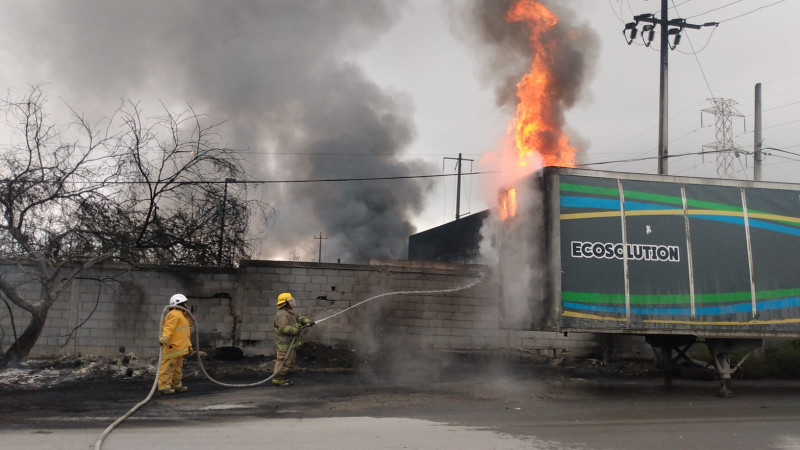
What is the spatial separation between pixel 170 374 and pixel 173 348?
0.38 metres

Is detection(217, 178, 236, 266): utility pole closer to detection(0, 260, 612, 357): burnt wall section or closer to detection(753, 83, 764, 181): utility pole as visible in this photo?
detection(0, 260, 612, 357): burnt wall section

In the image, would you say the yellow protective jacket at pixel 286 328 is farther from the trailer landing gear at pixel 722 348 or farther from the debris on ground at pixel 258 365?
the trailer landing gear at pixel 722 348

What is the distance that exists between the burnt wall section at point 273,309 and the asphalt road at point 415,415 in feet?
6.36

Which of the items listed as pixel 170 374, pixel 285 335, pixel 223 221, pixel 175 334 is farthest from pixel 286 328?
pixel 223 221

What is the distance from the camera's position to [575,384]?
9820 mm

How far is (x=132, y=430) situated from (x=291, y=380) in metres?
3.89

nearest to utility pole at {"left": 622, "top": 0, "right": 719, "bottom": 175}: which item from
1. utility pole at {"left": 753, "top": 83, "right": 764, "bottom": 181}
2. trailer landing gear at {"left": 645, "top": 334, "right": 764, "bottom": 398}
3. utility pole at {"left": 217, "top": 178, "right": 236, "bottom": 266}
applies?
utility pole at {"left": 753, "top": 83, "right": 764, "bottom": 181}

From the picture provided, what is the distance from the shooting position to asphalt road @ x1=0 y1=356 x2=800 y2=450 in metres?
5.71

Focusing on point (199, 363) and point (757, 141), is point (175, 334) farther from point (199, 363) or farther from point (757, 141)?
point (757, 141)

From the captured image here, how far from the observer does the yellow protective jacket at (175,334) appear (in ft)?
26.9

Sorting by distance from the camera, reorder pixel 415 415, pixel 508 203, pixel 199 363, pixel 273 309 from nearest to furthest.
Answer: pixel 415 415 < pixel 199 363 < pixel 508 203 < pixel 273 309

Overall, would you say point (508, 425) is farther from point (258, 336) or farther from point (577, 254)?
point (258, 336)

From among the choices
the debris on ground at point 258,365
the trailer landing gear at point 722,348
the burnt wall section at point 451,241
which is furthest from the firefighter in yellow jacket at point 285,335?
the burnt wall section at point 451,241

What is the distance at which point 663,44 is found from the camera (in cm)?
1567
